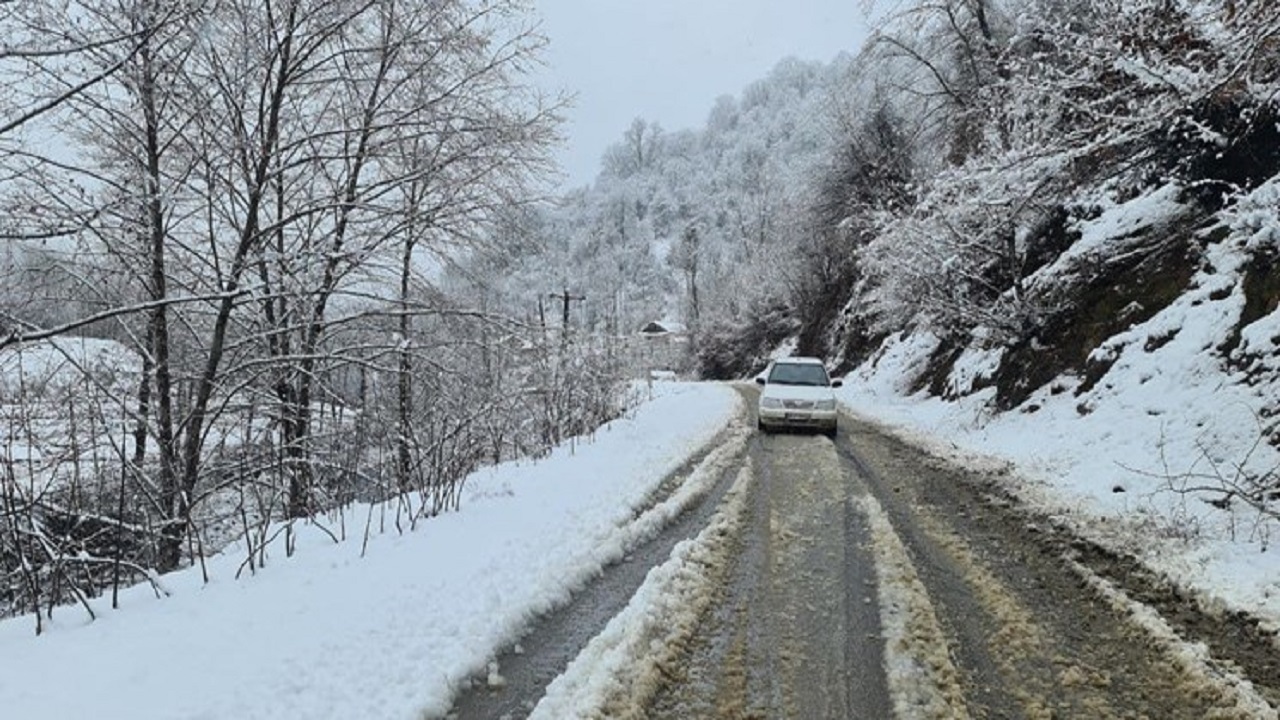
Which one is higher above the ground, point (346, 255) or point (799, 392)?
point (346, 255)

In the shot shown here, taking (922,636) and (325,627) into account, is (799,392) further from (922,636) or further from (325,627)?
(325,627)

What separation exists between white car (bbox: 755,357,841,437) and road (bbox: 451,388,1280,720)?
7.60 meters

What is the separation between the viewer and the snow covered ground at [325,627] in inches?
142

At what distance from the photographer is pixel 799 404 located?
15031 millimetres

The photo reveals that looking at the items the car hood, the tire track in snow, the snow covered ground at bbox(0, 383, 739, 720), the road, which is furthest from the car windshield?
the tire track in snow

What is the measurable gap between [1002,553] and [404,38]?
8368 millimetres

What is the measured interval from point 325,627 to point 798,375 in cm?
1324

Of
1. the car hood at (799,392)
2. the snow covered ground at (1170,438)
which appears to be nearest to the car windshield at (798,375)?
the car hood at (799,392)

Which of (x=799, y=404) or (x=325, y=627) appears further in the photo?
(x=799, y=404)

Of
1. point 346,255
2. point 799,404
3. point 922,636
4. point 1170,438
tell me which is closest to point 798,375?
point 799,404

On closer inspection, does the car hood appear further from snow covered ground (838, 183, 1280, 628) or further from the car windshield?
snow covered ground (838, 183, 1280, 628)

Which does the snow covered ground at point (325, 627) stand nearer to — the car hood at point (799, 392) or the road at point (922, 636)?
the road at point (922, 636)

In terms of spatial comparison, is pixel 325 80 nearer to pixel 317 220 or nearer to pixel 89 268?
pixel 317 220

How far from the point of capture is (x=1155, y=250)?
1209 cm
